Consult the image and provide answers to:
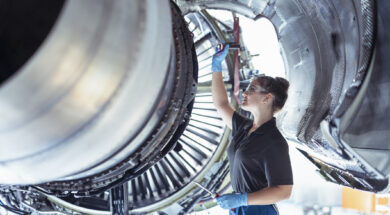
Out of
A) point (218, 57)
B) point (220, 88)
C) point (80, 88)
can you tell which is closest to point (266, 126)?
A: point (220, 88)

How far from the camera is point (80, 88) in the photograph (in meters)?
0.76

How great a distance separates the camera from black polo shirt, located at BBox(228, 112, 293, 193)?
6.11 feet

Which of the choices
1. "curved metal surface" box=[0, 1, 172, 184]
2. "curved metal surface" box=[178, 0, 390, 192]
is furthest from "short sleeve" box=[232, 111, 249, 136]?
"curved metal surface" box=[0, 1, 172, 184]

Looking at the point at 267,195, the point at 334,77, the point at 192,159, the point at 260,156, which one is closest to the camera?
the point at 334,77

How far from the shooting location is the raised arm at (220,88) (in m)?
2.19

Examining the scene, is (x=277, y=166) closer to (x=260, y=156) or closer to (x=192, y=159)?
(x=260, y=156)

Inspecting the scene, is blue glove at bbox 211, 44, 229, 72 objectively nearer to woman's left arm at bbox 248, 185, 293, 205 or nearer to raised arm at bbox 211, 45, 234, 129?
raised arm at bbox 211, 45, 234, 129

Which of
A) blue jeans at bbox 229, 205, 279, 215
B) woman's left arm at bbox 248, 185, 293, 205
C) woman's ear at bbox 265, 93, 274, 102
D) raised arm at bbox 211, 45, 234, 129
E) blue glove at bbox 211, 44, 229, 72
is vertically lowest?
blue jeans at bbox 229, 205, 279, 215

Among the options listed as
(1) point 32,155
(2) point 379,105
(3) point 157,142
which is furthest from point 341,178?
(1) point 32,155

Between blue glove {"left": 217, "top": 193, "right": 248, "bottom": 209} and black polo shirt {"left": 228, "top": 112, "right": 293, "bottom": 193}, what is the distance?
14 cm

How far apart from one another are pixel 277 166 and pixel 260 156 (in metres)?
0.11

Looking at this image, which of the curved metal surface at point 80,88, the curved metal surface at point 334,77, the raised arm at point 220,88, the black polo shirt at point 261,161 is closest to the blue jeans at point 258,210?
the black polo shirt at point 261,161

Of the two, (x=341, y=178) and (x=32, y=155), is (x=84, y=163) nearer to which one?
(x=32, y=155)

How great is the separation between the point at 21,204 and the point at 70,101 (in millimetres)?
1757
